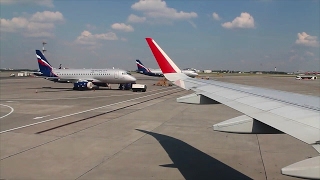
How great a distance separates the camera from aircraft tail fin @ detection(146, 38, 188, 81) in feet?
27.8

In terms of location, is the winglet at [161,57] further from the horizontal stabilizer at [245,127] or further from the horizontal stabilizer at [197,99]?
the horizontal stabilizer at [245,127]

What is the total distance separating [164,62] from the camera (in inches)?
343

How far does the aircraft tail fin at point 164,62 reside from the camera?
846 centimetres

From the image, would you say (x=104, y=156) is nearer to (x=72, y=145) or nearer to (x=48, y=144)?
(x=72, y=145)

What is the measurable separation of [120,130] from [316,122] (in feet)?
32.6

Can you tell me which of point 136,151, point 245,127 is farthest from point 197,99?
point 136,151

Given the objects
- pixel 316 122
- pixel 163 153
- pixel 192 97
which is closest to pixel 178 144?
pixel 163 153

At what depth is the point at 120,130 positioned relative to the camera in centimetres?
1279

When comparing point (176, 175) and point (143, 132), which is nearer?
point (176, 175)

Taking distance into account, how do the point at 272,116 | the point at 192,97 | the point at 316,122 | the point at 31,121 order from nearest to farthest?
1. the point at 316,122
2. the point at 272,116
3. the point at 192,97
4. the point at 31,121

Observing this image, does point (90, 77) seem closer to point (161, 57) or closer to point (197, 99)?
point (161, 57)

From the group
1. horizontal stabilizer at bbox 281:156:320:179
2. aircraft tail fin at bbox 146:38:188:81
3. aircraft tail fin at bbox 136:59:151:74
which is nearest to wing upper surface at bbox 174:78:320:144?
horizontal stabilizer at bbox 281:156:320:179

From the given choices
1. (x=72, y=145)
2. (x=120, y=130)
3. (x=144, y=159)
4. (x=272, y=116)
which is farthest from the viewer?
(x=120, y=130)

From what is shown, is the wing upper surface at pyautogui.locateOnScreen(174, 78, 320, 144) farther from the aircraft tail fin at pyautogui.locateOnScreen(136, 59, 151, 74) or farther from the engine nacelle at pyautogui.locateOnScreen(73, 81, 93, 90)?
the aircraft tail fin at pyautogui.locateOnScreen(136, 59, 151, 74)
